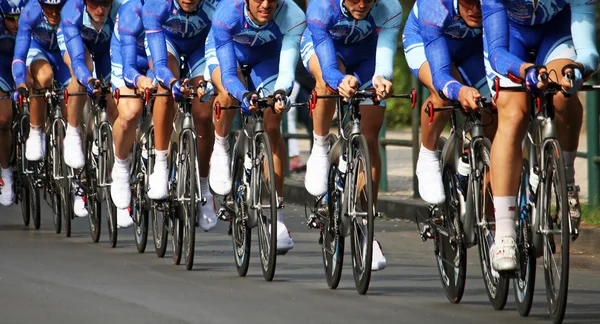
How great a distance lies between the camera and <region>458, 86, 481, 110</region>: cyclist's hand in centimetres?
811

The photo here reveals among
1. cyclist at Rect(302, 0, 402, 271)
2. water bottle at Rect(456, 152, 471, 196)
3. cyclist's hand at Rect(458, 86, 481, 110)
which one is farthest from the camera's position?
cyclist at Rect(302, 0, 402, 271)

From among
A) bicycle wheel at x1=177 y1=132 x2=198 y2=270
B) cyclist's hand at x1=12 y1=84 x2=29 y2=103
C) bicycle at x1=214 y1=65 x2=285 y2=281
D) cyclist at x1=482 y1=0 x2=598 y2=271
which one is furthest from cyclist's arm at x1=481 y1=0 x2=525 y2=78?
cyclist's hand at x1=12 y1=84 x2=29 y2=103

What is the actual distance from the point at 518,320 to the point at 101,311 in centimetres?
226

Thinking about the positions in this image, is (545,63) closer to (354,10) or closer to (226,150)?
(354,10)

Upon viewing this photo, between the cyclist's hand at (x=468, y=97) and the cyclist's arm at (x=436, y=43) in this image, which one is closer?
the cyclist's hand at (x=468, y=97)

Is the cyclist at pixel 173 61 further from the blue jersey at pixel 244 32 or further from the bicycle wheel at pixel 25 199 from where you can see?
the bicycle wheel at pixel 25 199

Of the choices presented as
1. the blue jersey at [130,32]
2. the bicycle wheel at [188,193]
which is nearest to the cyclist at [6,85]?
the blue jersey at [130,32]

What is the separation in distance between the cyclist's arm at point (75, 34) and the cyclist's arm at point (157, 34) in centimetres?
170

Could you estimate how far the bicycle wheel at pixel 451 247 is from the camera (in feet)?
28.5

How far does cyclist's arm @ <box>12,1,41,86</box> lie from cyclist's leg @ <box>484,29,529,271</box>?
7543mm

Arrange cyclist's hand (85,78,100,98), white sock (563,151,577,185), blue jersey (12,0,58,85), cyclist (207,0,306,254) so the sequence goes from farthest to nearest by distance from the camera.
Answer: blue jersey (12,0,58,85) → cyclist's hand (85,78,100,98) → cyclist (207,0,306,254) → white sock (563,151,577,185)

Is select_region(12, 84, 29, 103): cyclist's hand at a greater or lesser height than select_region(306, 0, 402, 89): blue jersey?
lesser

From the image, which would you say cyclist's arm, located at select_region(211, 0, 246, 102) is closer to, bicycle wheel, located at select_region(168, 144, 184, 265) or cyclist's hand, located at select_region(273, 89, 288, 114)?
cyclist's hand, located at select_region(273, 89, 288, 114)

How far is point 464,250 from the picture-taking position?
Answer: 877cm
